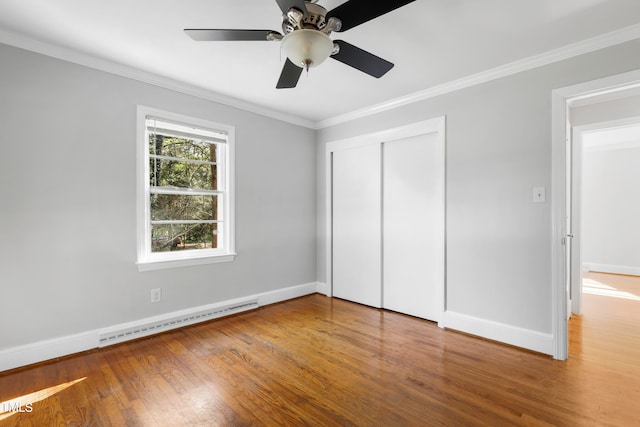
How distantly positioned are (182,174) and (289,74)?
5.63 feet

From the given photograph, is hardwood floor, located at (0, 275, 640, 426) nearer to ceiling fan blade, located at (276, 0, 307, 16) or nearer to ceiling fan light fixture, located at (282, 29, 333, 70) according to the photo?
ceiling fan light fixture, located at (282, 29, 333, 70)

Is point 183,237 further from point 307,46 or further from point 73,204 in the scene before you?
point 307,46

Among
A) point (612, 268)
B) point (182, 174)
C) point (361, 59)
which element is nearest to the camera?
point (361, 59)

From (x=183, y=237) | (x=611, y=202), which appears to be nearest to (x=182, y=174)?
(x=183, y=237)

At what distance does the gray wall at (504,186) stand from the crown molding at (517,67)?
46mm

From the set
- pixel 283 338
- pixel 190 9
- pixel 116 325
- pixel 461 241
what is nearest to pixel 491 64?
pixel 461 241

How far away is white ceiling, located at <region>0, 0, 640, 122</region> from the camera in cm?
193

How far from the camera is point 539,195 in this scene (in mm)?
2549

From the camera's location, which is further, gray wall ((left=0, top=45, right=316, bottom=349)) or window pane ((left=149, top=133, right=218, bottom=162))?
window pane ((left=149, top=133, right=218, bottom=162))

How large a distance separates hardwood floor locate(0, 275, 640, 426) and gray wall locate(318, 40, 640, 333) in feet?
1.48

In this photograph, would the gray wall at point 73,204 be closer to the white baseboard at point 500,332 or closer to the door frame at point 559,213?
the white baseboard at point 500,332

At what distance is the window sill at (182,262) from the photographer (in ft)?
9.40

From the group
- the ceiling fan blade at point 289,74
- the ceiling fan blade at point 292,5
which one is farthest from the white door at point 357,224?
the ceiling fan blade at point 292,5

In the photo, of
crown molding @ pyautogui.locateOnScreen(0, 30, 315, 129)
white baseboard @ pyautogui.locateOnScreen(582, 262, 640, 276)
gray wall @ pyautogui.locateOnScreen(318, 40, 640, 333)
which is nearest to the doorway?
white baseboard @ pyautogui.locateOnScreen(582, 262, 640, 276)
